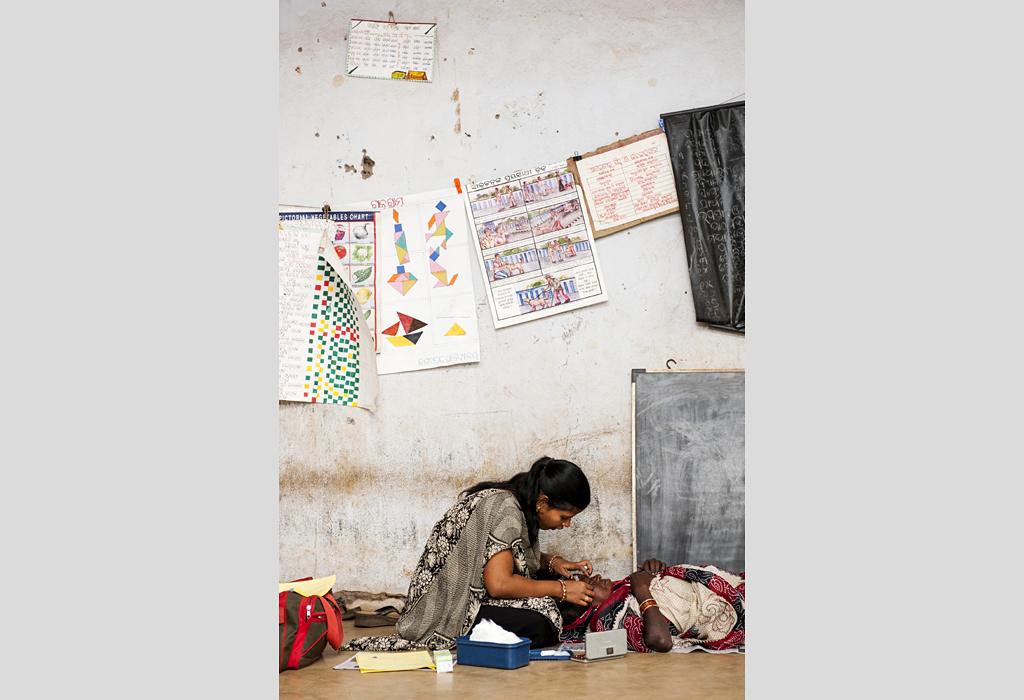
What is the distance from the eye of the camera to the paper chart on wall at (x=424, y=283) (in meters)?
5.23

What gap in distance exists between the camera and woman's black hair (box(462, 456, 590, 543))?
4.32m

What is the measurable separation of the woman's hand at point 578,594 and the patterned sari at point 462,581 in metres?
0.10

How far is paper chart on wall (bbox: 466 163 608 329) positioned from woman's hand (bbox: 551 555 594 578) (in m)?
1.27

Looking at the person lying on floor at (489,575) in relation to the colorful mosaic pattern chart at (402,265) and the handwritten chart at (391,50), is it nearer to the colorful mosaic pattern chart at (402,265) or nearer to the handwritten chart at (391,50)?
the colorful mosaic pattern chart at (402,265)

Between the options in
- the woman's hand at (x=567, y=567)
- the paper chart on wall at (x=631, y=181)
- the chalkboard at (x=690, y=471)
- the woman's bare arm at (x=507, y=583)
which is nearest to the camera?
the woman's bare arm at (x=507, y=583)

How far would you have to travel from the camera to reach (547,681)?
379 cm

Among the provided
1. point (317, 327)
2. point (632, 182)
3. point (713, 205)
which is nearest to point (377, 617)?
point (317, 327)

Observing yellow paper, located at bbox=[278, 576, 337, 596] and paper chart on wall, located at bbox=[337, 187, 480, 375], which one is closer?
yellow paper, located at bbox=[278, 576, 337, 596]

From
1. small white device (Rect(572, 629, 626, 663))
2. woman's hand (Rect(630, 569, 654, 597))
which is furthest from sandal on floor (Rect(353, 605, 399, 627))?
woman's hand (Rect(630, 569, 654, 597))

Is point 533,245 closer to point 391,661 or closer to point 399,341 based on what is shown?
point 399,341

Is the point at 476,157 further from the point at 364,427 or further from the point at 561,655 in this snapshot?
the point at 561,655

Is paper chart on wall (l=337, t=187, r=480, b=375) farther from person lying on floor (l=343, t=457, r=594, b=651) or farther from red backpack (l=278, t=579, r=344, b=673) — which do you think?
red backpack (l=278, t=579, r=344, b=673)

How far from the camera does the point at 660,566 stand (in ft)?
16.2

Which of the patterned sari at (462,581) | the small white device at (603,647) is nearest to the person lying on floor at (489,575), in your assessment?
the patterned sari at (462,581)
